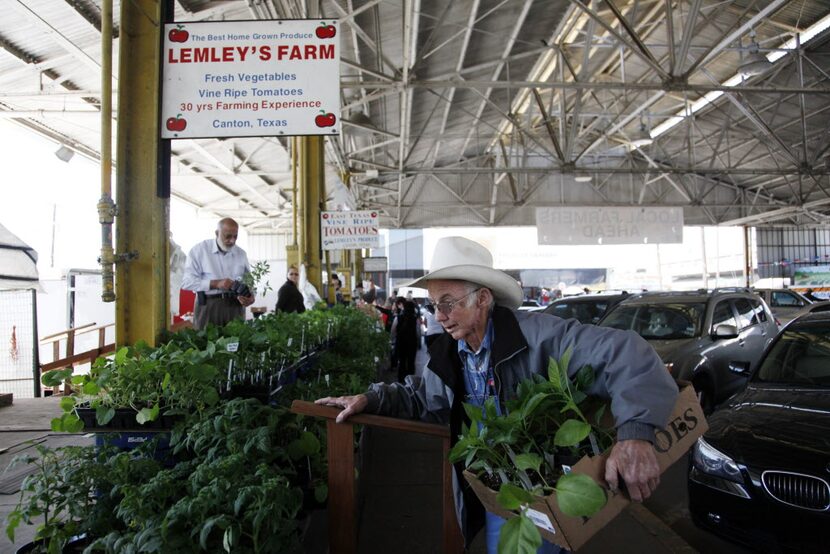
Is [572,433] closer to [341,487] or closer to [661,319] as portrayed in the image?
[341,487]

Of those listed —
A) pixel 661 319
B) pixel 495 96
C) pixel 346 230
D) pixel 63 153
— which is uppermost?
pixel 495 96

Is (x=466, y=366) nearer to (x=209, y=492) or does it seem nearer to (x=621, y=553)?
(x=209, y=492)

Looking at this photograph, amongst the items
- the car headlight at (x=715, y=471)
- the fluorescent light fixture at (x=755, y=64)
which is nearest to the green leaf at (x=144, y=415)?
the car headlight at (x=715, y=471)

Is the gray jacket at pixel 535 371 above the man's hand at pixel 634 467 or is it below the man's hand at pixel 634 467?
above

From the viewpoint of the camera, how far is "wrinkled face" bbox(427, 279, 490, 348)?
2.25 meters

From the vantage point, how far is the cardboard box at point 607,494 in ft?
5.20

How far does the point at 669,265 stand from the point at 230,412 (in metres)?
44.5

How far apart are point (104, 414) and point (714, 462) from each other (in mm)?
3205

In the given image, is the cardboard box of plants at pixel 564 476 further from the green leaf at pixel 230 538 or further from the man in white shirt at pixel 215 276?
the man in white shirt at pixel 215 276

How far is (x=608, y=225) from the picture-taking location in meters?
18.8

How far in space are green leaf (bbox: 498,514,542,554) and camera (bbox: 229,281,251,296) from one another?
3.82m

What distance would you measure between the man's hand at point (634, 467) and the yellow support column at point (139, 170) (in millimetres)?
3040

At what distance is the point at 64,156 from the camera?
1334cm

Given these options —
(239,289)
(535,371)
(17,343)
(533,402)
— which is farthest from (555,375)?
(17,343)
